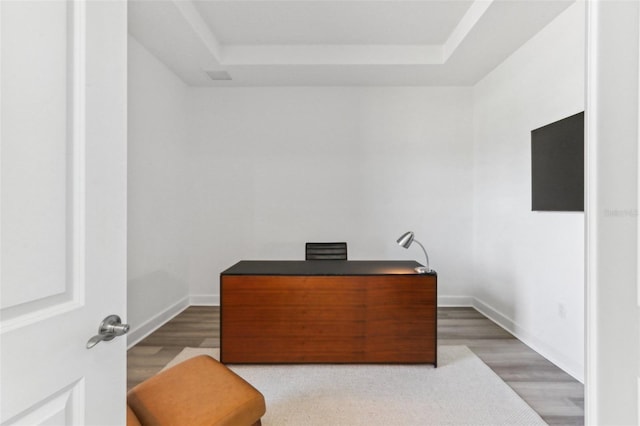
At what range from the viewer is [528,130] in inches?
120

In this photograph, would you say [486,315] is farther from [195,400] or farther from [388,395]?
[195,400]

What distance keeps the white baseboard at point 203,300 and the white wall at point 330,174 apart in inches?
1.2

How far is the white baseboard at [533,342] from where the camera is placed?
2.45 metres

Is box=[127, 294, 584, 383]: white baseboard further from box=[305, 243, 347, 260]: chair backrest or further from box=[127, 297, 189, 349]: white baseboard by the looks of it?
box=[305, 243, 347, 260]: chair backrest

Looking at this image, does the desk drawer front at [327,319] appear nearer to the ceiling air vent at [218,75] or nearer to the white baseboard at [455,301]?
the white baseboard at [455,301]

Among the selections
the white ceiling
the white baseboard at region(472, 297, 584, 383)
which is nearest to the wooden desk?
the white baseboard at region(472, 297, 584, 383)

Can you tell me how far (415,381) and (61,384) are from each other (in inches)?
90.7

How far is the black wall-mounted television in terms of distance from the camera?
237cm

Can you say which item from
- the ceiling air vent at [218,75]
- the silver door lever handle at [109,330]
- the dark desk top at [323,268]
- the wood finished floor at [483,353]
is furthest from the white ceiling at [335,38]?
the wood finished floor at [483,353]

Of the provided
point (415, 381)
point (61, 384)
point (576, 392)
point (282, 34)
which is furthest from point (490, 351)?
point (282, 34)

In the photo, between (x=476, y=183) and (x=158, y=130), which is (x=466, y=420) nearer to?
(x=476, y=183)

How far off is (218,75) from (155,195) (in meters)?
1.65

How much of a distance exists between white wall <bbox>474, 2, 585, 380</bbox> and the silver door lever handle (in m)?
2.95

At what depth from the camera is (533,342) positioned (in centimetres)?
294
